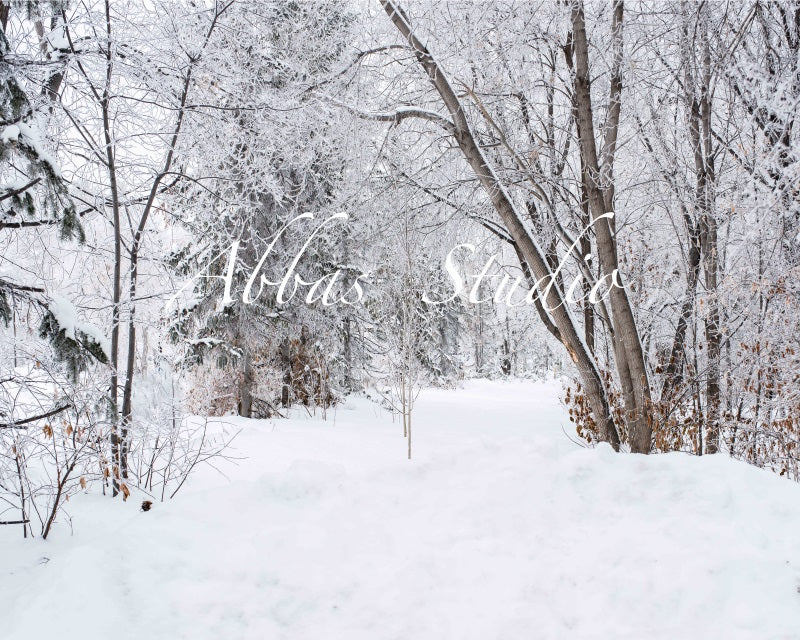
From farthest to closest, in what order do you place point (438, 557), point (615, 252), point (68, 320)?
point (615, 252), point (438, 557), point (68, 320)

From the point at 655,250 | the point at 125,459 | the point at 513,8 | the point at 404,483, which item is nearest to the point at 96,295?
the point at 125,459

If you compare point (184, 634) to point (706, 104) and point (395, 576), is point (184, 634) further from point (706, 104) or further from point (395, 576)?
point (706, 104)

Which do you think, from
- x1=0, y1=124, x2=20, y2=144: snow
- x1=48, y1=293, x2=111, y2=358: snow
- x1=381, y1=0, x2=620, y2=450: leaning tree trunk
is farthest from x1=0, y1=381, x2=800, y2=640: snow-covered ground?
x1=0, y1=124, x2=20, y2=144: snow

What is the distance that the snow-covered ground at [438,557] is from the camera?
251 cm

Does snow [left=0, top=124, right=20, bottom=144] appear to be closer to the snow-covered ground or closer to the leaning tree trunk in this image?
the snow-covered ground

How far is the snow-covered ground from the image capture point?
8.24 ft

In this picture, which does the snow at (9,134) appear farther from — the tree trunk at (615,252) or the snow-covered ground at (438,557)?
the tree trunk at (615,252)

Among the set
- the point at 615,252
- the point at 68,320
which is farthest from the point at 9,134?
the point at 615,252

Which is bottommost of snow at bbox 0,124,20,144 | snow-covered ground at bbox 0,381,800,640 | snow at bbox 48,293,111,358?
snow-covered ground at bbox 0,381,800,640

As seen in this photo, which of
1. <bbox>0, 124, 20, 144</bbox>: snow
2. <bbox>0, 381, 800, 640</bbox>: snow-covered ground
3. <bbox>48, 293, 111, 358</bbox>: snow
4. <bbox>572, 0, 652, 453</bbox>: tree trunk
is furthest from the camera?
<bbox>572, 0, 652, 453</bbox>: tree trunk

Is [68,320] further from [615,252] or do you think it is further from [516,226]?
[615,252]

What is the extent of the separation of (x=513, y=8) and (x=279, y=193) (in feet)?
10.2

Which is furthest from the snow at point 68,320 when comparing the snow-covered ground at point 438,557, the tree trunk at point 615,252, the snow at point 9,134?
the tree trunk at point 615,252

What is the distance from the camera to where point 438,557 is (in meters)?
3.17
